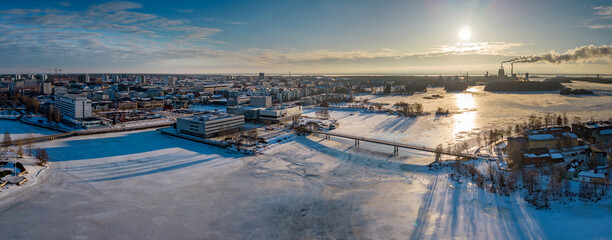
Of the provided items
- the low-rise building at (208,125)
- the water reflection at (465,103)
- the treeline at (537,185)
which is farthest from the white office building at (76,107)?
the water reflection at (465,103)

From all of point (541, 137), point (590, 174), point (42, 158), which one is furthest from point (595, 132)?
point (42, 158)

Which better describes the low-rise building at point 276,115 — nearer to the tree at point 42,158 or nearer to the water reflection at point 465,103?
the tree at point 42,158

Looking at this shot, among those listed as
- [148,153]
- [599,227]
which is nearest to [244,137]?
[148,153]

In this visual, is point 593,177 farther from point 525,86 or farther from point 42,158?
point 525,86

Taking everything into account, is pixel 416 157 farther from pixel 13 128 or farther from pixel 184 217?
pixel 13 128

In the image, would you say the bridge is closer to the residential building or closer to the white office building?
the residential building

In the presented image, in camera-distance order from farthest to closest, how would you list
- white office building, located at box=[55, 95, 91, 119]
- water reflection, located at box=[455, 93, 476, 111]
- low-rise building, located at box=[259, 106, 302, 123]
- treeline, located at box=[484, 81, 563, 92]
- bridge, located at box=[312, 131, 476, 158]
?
treeline, located at box=[484, 81, 563, 92], water reflection, located at box=[455, 93, 476, 111], white office building, located at box=[55, 95, 91, 119], low-rise building, located at box=[259, 106, 302, 123], bridge, located at box=[312, 131, 476, 158]

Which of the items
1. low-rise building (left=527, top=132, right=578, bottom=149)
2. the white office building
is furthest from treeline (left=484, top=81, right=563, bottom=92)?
the white office building
